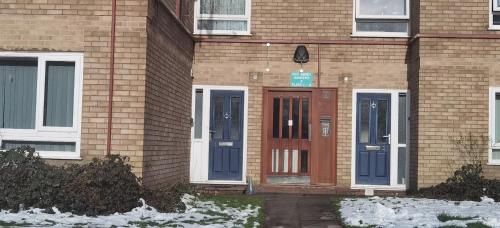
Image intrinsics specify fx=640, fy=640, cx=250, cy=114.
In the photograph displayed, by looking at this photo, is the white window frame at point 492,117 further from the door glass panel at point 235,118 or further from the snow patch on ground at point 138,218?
the snow patch on ground at point 138,218

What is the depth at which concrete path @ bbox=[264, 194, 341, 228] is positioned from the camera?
9.09 meters

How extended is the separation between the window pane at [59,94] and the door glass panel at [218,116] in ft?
13.7

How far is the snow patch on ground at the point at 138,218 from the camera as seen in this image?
8031 millimetres

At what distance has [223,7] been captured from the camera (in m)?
13.6

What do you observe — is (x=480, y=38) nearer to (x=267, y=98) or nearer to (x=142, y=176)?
(x=267, y=98)

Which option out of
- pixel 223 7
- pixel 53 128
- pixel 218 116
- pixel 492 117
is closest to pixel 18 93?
pixel 53 128

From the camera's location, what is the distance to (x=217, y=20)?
1358 cm

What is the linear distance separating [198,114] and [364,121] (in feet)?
11.4

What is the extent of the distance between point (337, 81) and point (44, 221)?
7.09m

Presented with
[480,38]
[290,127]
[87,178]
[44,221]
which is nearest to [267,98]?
[290,127]

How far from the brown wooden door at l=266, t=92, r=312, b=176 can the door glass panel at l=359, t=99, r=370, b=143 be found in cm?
107

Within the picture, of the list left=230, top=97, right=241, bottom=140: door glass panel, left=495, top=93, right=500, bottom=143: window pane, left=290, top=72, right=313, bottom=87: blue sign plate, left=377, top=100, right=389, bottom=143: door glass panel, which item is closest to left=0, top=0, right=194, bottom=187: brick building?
left=230, top=97, right=241, bottom=140: door glass panel

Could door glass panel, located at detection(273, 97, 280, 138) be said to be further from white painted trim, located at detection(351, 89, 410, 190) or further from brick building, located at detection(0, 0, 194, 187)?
brick building, located at detection(0, 0, 194, 187)

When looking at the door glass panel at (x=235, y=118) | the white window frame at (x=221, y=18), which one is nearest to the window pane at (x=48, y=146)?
the door glass panel at (x=235, y=118)
